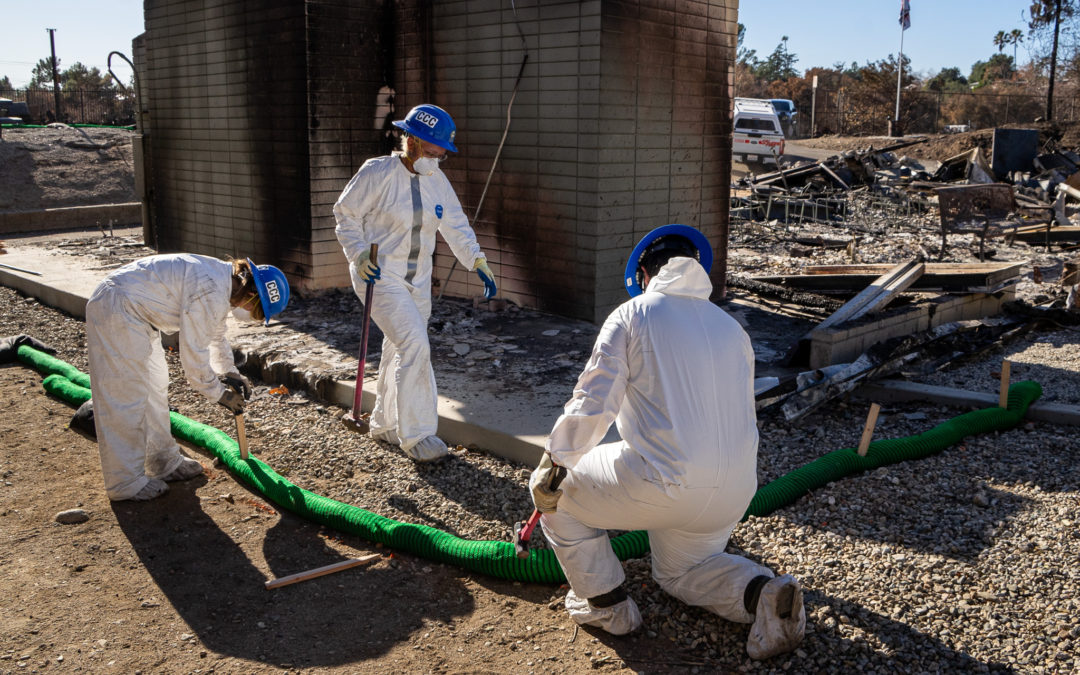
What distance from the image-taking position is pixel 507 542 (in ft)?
13.7

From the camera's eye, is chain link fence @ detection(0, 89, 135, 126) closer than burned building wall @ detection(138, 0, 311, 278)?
No

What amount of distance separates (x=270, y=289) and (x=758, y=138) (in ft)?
67.9

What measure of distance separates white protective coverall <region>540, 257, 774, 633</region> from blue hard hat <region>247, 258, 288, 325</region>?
82.3 inches

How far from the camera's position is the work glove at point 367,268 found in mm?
5234

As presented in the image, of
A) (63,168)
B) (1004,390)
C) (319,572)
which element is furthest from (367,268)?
(63,168)

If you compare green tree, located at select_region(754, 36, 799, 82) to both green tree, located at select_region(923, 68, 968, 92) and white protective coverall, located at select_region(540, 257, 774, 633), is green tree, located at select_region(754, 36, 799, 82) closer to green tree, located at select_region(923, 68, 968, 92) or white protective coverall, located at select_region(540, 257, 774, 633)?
green tree, located at select_region(923, 68, 968, 92)

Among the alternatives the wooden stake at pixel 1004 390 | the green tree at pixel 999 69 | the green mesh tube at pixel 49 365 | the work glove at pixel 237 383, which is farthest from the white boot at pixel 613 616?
the green tree at pixel 999 69

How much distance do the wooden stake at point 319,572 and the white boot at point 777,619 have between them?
71.2 inches

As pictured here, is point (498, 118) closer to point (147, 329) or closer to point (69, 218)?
point (147, 329)

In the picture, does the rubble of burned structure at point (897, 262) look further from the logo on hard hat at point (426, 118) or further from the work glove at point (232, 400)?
the work glove at point (232, 400)

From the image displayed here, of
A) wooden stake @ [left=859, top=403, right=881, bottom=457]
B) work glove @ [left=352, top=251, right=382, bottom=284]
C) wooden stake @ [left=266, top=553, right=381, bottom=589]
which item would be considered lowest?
wooden stake @ [left=266, top=553, right=381, bottom=589]

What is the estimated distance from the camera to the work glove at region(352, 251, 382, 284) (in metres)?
5.23

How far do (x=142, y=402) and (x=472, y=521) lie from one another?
187 cm

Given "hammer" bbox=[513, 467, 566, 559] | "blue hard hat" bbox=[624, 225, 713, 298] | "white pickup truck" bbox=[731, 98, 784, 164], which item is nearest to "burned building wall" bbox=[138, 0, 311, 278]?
"hammer" bbox=[513, 467, 566, 559]
